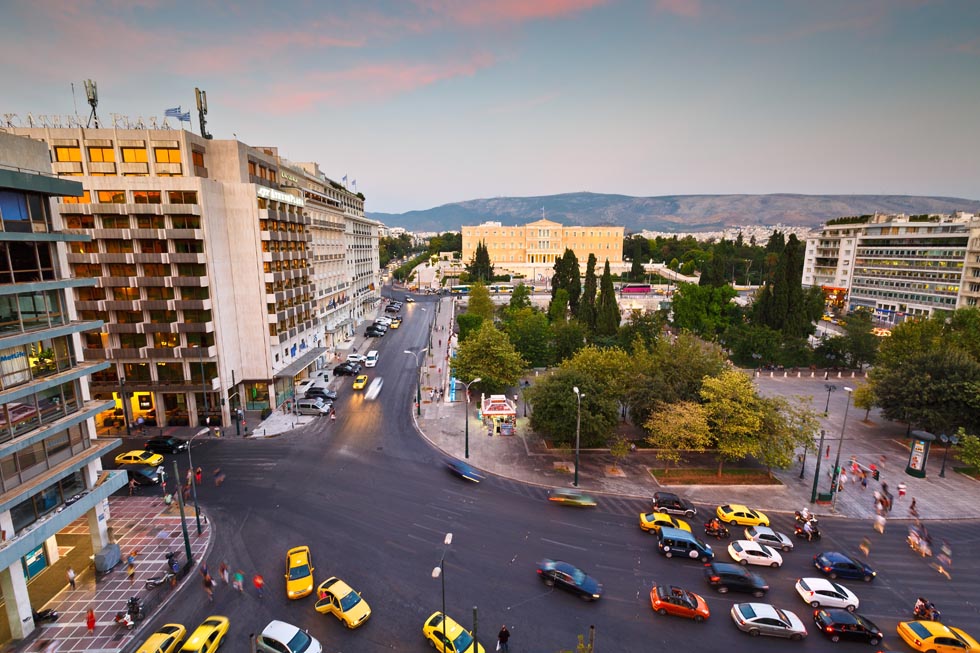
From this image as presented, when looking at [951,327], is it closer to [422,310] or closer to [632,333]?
[632,333]

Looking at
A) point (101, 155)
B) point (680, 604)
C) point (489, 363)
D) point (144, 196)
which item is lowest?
point (680, 604)

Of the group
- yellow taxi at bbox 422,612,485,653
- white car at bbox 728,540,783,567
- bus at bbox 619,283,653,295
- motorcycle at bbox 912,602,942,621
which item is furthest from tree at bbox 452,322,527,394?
bus at bbox 619,283,653,295

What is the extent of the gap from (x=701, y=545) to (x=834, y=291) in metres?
115

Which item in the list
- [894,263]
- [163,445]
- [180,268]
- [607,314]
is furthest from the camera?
[894,263]

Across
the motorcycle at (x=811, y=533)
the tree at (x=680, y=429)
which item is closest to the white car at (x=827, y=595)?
the motorcycle at (x=811, y=533)

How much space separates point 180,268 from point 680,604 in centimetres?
4318

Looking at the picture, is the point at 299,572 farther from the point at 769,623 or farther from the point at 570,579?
the point at 769,623

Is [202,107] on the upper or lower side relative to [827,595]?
upper

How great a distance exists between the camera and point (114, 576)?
23.1m

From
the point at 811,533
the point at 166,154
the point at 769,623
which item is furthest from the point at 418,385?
the point at 769,623

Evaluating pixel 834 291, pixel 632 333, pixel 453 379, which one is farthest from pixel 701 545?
pixel 834 291

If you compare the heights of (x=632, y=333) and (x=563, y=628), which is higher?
(x=632, y=333)

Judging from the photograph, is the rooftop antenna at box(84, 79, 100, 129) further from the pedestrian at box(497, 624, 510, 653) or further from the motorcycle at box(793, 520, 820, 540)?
the motorcycle at box(793, 520, 820, 540)

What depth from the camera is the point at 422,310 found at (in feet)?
356
